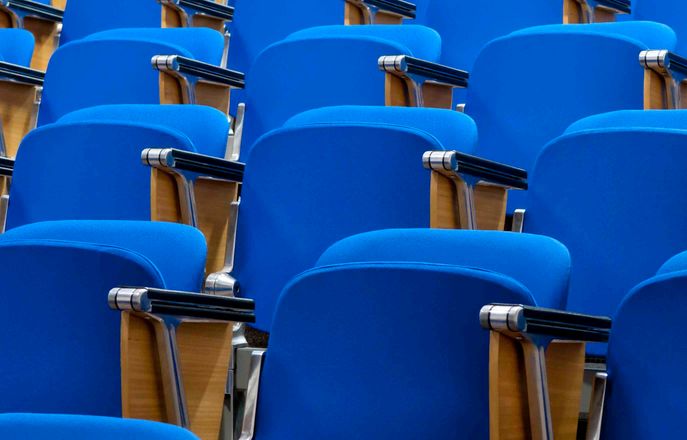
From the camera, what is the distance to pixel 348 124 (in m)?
0.54

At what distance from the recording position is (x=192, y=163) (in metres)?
0.57

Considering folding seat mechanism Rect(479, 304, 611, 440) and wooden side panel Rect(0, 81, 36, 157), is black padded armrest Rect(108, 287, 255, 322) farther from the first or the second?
wooden side panel Rect(0, 81, 36, 157)

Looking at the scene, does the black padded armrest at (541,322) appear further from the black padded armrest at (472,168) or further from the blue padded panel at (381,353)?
the black padded armrest at (472,168)

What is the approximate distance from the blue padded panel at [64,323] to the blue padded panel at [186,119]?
215 millimetres

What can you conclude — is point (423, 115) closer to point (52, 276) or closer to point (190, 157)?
point (190, 157)

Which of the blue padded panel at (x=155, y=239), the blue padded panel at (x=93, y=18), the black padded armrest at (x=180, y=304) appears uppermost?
the blue padded panel at (x=93, y=18)

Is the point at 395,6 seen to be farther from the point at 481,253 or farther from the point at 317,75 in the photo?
the point at 481,253

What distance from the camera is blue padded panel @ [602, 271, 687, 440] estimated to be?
347mm

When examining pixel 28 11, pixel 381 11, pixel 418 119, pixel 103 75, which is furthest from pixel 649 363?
pixel 28 11

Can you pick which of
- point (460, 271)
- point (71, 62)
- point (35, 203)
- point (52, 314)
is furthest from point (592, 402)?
point (71, 62)

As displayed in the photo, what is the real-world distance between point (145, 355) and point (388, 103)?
310 millimetres

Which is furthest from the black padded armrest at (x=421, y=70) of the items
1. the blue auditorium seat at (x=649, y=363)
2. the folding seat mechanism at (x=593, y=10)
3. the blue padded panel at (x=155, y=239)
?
the blue auditorium seat at (x=649, y=363)

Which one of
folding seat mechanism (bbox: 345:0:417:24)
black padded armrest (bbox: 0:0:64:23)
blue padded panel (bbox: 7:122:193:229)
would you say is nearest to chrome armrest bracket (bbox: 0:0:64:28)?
black padded armrest (bbox: 0:0:64:23)

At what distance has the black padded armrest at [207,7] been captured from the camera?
36.4 inches
